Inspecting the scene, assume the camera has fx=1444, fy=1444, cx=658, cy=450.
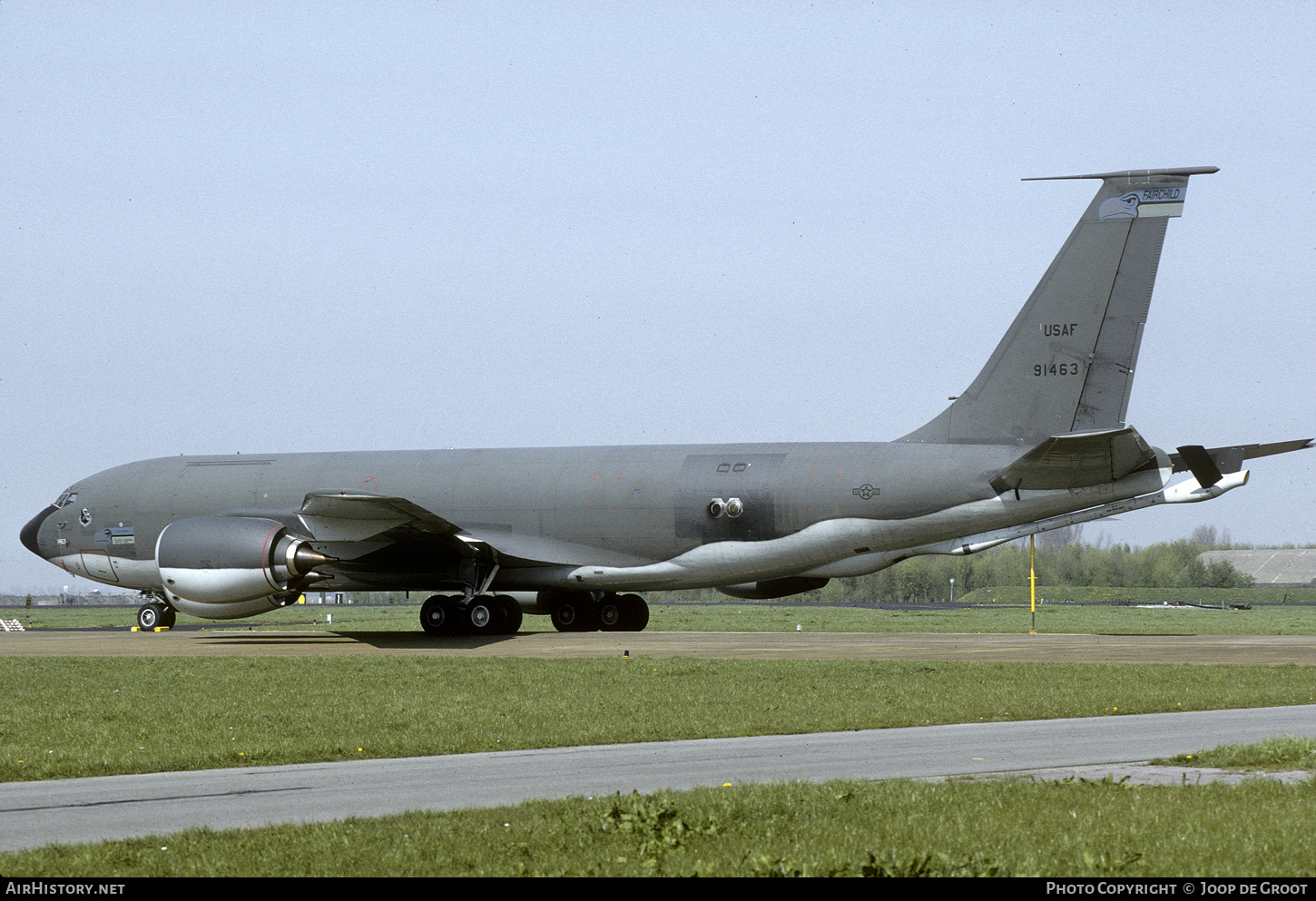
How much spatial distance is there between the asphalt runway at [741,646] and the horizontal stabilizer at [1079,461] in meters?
3.28

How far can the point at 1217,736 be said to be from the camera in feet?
45.7

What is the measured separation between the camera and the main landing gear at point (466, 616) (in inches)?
1375

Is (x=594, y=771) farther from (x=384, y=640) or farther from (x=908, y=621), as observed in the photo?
(x=908, y=621)

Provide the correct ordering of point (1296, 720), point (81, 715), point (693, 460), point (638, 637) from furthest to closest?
point (693, 460) → point (638, 637) → point (81, 715) → point (1296, 720)

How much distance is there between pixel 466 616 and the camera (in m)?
35.0

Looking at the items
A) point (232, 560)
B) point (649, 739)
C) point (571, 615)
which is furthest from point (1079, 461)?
point (232, 560)

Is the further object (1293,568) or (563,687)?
(1293,568)

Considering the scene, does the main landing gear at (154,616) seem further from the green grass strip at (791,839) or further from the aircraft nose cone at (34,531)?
the green grass strip at (791,839)

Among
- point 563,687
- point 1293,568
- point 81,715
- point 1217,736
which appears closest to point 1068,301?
point 563,687

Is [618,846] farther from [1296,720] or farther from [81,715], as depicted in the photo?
[81,715]

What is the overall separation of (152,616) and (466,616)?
11387 mm

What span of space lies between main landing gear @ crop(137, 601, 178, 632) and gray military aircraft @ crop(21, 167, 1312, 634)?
1.38 metres

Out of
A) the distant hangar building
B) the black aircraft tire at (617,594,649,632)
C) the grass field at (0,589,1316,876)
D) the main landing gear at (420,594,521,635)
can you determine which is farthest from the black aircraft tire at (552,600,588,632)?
the distant hangar building
